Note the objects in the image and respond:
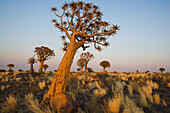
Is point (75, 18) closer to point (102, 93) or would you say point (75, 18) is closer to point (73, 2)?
point (73, 2)

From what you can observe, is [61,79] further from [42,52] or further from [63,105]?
[42,52]

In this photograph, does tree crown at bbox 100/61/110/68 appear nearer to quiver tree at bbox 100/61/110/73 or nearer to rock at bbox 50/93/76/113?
quiver tree at bbox 100/61/110/73

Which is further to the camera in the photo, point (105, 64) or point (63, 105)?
point (105, 64)

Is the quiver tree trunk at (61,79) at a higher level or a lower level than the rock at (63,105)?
higher

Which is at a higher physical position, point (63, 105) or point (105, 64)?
point (105, 64)

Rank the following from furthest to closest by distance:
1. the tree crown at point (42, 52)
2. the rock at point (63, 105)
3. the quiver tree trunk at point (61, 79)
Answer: the tree crown at point (42, 52), the quiver tree trunk at point (61, 79), the rock at point (63, 105)

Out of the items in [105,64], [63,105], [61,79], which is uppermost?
[105,64]


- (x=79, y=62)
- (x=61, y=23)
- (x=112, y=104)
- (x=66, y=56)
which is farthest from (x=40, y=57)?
(x=112, y=104)

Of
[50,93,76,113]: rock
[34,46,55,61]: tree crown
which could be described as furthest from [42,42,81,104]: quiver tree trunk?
[34,46,55,61]: tree crown

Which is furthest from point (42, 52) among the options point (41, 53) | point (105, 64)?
point (105, 64)

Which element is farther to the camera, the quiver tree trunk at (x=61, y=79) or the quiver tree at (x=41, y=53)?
the quiver tree at (x=41, y=53)

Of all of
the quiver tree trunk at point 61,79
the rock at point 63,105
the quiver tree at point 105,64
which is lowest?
the rock at point 63,105

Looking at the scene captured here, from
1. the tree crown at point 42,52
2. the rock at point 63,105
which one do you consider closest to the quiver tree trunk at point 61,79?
the rock at point 63,105

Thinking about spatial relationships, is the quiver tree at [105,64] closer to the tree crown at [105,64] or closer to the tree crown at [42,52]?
the tree crown at [105,64]
